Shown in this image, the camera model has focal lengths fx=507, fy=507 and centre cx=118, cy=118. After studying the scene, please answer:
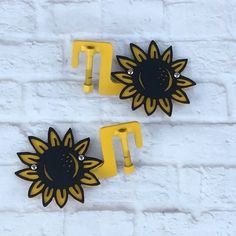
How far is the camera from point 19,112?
981 mm

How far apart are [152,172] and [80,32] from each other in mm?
310

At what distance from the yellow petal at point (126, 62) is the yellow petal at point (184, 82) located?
0.31ft

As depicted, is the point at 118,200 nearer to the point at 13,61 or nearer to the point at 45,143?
the point at 45,143

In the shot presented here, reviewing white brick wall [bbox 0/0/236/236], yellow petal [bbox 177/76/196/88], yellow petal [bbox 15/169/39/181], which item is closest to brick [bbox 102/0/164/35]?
white brick wall [bbox 0/0/236/236]

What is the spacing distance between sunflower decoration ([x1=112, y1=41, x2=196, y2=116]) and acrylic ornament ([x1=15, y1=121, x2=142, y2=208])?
0.06 metres

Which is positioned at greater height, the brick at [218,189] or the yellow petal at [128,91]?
the yellow petal at [128,91]

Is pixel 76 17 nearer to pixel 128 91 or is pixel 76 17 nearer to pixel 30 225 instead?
pixel 128 91

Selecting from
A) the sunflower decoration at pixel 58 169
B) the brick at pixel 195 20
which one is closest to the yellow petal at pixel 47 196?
the sunflower decoration at pixel 58 169

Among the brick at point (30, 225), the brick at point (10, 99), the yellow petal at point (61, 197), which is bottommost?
the brick at point (30, 225)

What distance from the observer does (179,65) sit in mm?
996

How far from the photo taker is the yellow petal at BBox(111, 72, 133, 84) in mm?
963

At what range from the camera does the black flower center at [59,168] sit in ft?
3.06

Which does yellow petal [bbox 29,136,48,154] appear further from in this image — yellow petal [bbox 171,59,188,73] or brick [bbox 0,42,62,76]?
yellow petal [bbox 171,59,188,73]

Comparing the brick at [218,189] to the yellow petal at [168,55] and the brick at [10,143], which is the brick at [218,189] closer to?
the yellow petal at [168,55]
